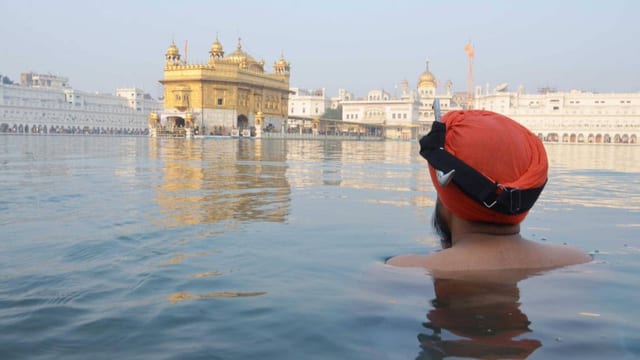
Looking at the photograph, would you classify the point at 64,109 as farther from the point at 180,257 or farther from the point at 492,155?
the point at 492,155

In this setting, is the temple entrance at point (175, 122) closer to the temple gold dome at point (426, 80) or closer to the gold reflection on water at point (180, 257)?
the gold reflection on water at point (180, 257)

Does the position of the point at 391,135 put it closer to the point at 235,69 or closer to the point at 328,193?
the point at 235,69

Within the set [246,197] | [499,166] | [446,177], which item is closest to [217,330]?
[446,177]

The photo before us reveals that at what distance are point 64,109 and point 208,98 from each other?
52.4 meters

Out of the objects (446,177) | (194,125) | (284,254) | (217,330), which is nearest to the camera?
(217,330)

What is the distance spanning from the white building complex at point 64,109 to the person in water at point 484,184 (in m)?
94.2

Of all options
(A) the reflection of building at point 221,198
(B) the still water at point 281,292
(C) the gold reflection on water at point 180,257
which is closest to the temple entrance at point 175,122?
(A) the reflection of building at point 221,198

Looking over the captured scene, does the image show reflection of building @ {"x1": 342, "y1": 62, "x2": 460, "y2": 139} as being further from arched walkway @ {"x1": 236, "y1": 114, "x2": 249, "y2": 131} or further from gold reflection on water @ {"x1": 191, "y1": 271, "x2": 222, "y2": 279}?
gold reflection on water @ {"x1": 191, "y1": 271, "x2": 222, "y2": 279}

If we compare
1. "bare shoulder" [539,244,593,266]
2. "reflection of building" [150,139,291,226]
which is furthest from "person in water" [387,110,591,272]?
"reflection of building" [150,139,291,226]

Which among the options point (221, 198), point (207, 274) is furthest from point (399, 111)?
point (207, 274)

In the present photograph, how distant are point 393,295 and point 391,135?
9617cm

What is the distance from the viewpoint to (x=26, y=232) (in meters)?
4.16

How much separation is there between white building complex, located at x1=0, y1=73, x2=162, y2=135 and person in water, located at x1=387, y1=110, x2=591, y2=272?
309 feet

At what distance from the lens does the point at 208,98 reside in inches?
2264
